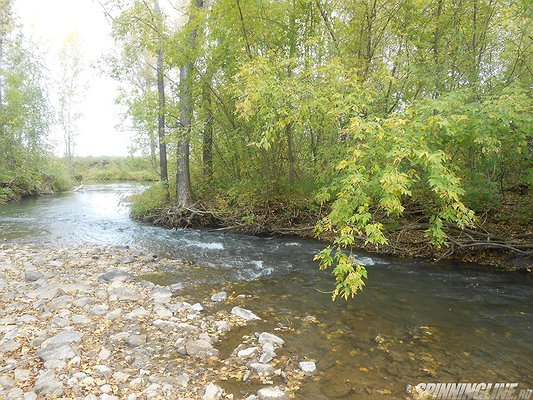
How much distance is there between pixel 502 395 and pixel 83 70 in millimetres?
34975

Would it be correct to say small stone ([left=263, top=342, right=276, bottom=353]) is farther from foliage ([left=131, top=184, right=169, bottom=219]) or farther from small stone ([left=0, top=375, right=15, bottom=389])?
foliage ([left=131, top=184, right=169, bottom=219])

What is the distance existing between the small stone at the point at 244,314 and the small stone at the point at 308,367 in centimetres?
124

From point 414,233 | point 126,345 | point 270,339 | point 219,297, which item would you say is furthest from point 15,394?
point 414,233

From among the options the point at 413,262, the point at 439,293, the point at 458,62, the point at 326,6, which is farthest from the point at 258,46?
the point at 439,293

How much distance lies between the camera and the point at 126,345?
12.8ft

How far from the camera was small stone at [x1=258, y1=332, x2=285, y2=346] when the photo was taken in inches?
162

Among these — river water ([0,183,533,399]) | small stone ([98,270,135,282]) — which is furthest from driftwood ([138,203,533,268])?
small stone ([98,270,135,282])

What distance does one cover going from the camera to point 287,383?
11.0 ft

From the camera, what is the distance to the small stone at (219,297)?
5.44 m

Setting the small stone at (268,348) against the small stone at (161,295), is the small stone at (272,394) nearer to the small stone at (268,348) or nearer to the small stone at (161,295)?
the small stone at (268,348)

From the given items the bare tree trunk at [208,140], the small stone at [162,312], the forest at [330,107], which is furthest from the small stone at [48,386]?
the bare tree trunk at [208,140]

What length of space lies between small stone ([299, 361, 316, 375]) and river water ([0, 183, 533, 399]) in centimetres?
9

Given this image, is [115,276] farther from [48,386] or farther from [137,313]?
[48,386]

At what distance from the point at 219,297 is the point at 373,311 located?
2440 mm
